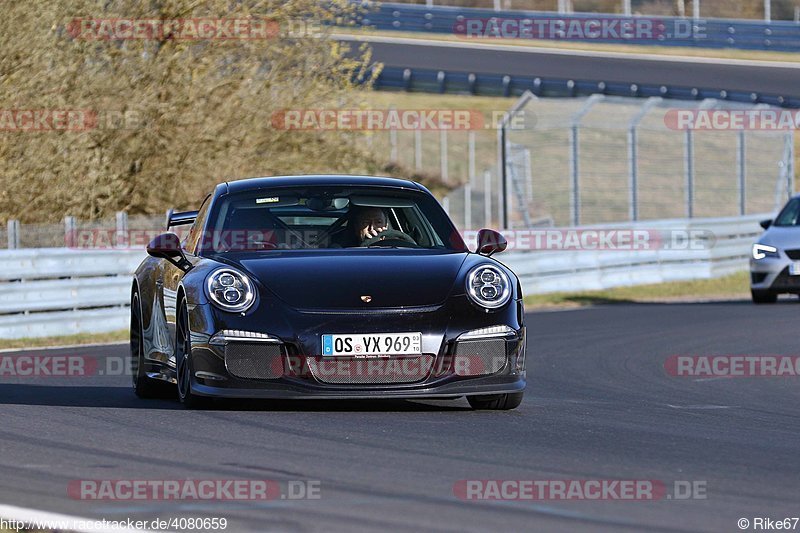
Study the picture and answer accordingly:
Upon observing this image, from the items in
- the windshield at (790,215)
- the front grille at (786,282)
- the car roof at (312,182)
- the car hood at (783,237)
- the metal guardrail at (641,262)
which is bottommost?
the metal guardrail at (641,262)

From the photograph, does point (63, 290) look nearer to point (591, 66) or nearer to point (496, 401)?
point (496, 401)

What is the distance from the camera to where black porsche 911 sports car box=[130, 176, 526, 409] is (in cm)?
823

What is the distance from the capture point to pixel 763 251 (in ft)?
67.9

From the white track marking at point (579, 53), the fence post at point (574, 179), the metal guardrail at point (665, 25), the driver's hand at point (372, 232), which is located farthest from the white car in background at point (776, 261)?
the white track marking at point (579, 53)

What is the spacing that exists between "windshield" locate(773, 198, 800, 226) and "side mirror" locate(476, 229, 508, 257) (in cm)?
1268

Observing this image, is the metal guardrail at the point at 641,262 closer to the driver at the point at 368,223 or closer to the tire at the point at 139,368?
the tire at the point at 139,368

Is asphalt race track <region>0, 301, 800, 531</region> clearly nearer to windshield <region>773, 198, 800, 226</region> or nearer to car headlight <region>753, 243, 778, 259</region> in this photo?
car headlight <region>753, 243, 778, 259</region>

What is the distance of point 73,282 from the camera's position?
1769 cm

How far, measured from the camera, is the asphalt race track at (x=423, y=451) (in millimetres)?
5531

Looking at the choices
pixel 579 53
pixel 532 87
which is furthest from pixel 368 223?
pixel 579 53

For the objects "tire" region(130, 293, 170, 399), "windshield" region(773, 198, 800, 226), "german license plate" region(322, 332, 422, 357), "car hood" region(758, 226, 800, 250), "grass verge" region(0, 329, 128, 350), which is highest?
"german license plate" region(322, 332, 422, 357)

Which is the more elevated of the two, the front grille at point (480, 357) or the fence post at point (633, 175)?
the front grille at point (480, 357)

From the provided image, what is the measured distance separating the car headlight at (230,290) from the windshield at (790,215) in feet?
46.2

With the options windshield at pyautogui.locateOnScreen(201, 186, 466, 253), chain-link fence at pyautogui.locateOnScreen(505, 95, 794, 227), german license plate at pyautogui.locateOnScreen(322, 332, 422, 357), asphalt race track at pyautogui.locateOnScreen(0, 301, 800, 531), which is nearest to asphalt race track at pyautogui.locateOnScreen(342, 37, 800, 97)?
chain-link fence at pyautogui.locateOnScreen(505, 95, 794, 227)
